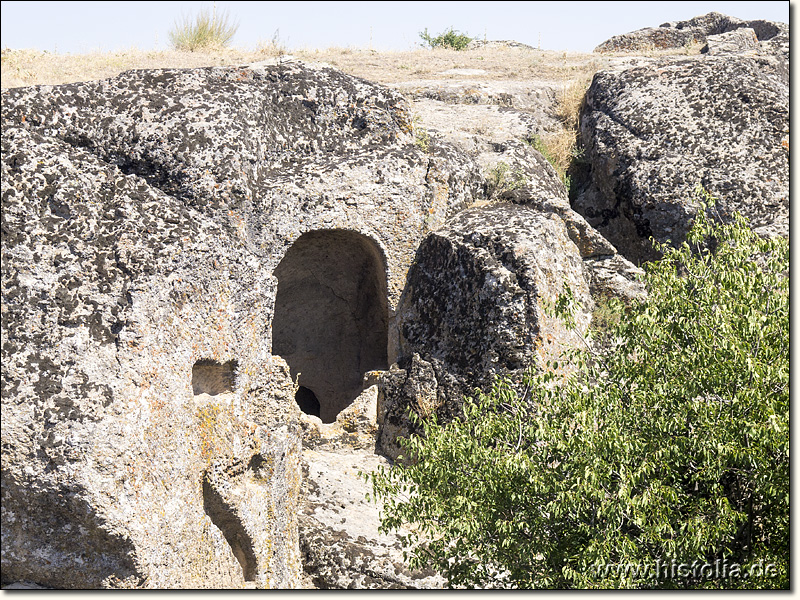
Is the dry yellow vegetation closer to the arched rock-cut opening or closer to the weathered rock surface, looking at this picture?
the arched rock-cut opening

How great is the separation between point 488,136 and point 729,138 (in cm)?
419

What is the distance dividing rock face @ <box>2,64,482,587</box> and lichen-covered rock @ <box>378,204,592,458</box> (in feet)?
1.91

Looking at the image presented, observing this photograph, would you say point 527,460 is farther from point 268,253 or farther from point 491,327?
point 268,253

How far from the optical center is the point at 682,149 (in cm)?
1606

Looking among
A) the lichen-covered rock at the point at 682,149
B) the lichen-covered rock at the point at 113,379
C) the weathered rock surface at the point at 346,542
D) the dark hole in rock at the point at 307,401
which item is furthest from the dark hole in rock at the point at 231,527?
the lichen-covered rock at the point at 682,149

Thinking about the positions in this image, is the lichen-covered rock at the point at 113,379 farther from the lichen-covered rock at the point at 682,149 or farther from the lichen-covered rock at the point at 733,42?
the lichen-covered rock at the point at 733,42

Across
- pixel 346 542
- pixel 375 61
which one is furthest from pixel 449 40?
pixel 346 542

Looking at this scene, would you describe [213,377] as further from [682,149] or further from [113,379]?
[682,149]

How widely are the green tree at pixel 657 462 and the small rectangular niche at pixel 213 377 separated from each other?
2026 mm

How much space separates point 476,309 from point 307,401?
5372 millimetres

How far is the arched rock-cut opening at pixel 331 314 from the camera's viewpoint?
13.5 meters

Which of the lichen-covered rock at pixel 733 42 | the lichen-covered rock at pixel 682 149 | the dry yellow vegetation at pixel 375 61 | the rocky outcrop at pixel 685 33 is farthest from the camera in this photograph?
the rocky outcrop at pixel 685 33

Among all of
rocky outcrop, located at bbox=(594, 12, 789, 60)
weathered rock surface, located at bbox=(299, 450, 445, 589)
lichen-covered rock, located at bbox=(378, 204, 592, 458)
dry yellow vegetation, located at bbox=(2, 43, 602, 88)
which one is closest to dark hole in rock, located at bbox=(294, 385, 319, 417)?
lichen-covered rock, located at bbox=(378, 204, 592, 458)

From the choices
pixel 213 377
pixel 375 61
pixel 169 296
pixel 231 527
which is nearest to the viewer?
pixel 169 296
